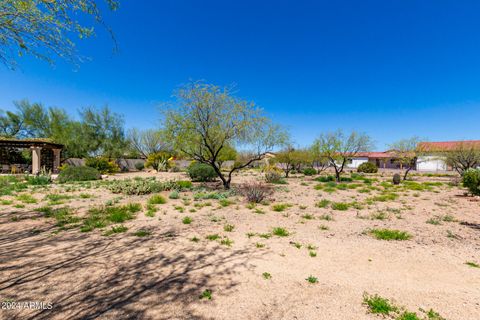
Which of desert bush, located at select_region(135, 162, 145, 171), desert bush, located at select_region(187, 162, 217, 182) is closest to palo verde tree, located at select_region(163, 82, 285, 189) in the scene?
desert bush, located at select_region(187, 162, 217, 182)

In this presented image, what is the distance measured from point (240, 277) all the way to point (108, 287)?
1.90 m

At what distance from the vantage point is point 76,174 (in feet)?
51.6

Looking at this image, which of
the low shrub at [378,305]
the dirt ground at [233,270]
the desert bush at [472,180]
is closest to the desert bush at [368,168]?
the desert bush at [472,180]

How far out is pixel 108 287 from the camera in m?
2.84

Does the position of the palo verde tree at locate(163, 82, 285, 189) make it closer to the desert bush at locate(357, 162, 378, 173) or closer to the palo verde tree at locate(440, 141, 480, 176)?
the palo verde tree at locate(440, 141, 480, 176)

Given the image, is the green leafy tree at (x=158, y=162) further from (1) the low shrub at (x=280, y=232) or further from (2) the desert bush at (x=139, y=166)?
(1) the low shrub at (x=280, y=232)

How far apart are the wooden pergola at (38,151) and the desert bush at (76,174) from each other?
7.05m

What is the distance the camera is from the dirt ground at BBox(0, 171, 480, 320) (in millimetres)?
2504

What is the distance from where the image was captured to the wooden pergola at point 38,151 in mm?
19594

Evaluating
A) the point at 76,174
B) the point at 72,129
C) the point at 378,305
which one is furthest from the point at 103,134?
the point at 378,305

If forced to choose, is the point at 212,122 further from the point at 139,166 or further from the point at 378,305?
the point at 139,166

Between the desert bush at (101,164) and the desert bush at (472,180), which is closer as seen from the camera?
the desert bush at (472,180)

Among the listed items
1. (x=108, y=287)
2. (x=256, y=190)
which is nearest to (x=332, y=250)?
(x=108, y=287)

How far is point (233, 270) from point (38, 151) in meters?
26.1
